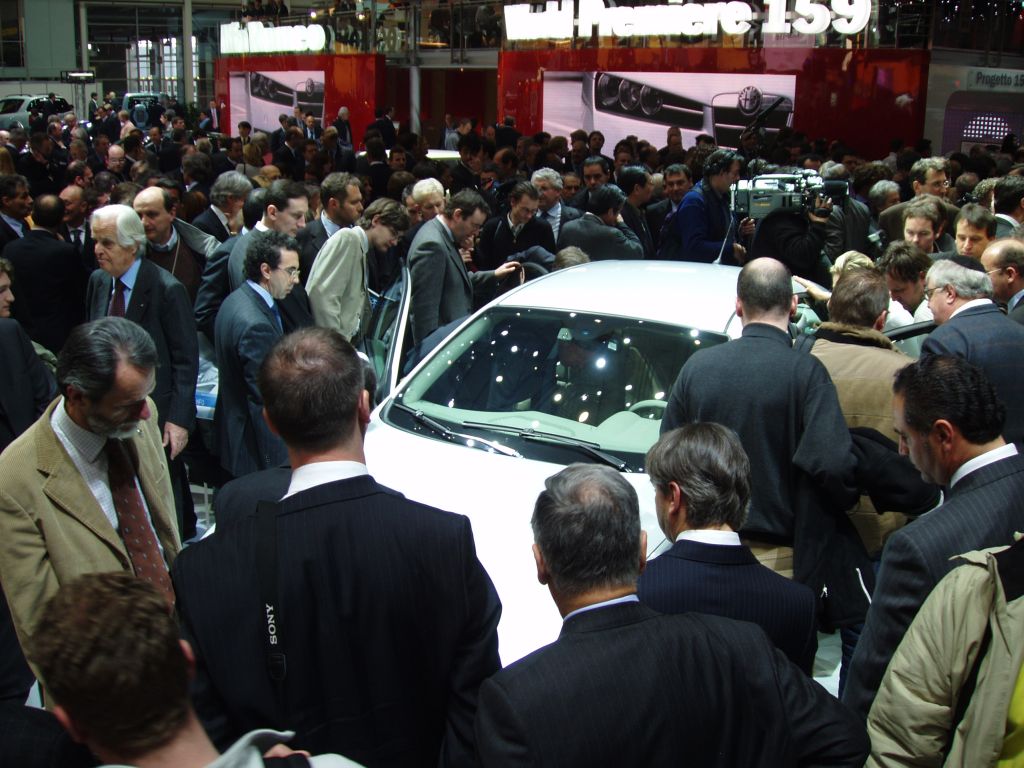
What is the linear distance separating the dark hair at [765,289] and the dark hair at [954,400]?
959 mm

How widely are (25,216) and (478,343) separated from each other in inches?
185

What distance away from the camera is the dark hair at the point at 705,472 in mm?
2619

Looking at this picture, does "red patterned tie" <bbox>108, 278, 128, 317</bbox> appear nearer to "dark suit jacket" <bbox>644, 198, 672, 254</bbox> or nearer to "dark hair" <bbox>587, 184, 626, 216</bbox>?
"dark hair" <bbox>587, 184, 626, 216</bbox>

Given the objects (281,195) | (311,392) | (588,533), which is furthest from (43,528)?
(281,195)

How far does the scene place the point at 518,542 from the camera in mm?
3623

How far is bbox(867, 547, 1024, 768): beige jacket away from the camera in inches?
86.1

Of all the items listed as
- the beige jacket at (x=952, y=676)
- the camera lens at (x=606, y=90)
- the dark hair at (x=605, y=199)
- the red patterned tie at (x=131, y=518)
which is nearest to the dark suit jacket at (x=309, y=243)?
the dark hair at (x=605, y=199)

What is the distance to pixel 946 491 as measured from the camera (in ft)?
9.50

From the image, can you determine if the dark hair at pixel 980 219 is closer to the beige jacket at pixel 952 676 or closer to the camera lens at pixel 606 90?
the beige jacket at pixel 952 676

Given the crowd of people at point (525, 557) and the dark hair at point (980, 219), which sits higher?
the dark hair at point (980, 219)

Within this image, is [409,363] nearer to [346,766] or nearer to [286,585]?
[286,585]

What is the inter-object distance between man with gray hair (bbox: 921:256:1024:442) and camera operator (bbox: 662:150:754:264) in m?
3.70

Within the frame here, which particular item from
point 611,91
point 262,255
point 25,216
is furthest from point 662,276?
point 611,91

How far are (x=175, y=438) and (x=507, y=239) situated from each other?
3640 mm
